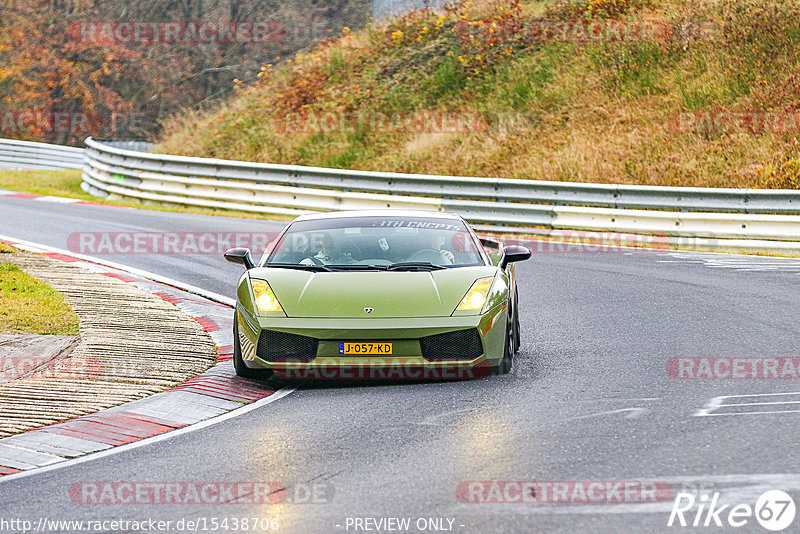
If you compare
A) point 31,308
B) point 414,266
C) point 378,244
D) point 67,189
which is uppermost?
point 67,189

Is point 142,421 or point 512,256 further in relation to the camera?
point 512,256

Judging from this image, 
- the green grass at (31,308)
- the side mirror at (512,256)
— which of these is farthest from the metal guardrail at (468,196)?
the green grass at (31,308)

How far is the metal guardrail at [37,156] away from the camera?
37281mm

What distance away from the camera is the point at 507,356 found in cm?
867

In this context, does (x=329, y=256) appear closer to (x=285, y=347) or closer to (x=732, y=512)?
(x=285, y=347)

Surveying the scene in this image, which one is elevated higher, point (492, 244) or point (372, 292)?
point (492, 244)

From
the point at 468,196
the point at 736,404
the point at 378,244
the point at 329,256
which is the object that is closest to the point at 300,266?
the point at 329,256

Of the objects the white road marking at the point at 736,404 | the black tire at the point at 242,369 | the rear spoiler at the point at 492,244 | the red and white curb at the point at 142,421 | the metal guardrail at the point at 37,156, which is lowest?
the red and white curb at the point at 142,421

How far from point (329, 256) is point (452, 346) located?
163 centimetres

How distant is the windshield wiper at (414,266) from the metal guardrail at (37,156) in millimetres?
29602

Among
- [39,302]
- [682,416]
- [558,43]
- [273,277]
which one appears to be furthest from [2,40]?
[682,416]

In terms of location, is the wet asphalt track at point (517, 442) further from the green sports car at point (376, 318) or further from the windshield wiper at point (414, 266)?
the windshield wiper at point (414, 266)

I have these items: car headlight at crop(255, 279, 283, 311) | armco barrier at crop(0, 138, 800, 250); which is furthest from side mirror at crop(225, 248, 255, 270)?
armco barrier at crop(0, 138, 800, 250)

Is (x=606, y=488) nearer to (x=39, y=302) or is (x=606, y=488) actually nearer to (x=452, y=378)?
(x=452, y=378)
